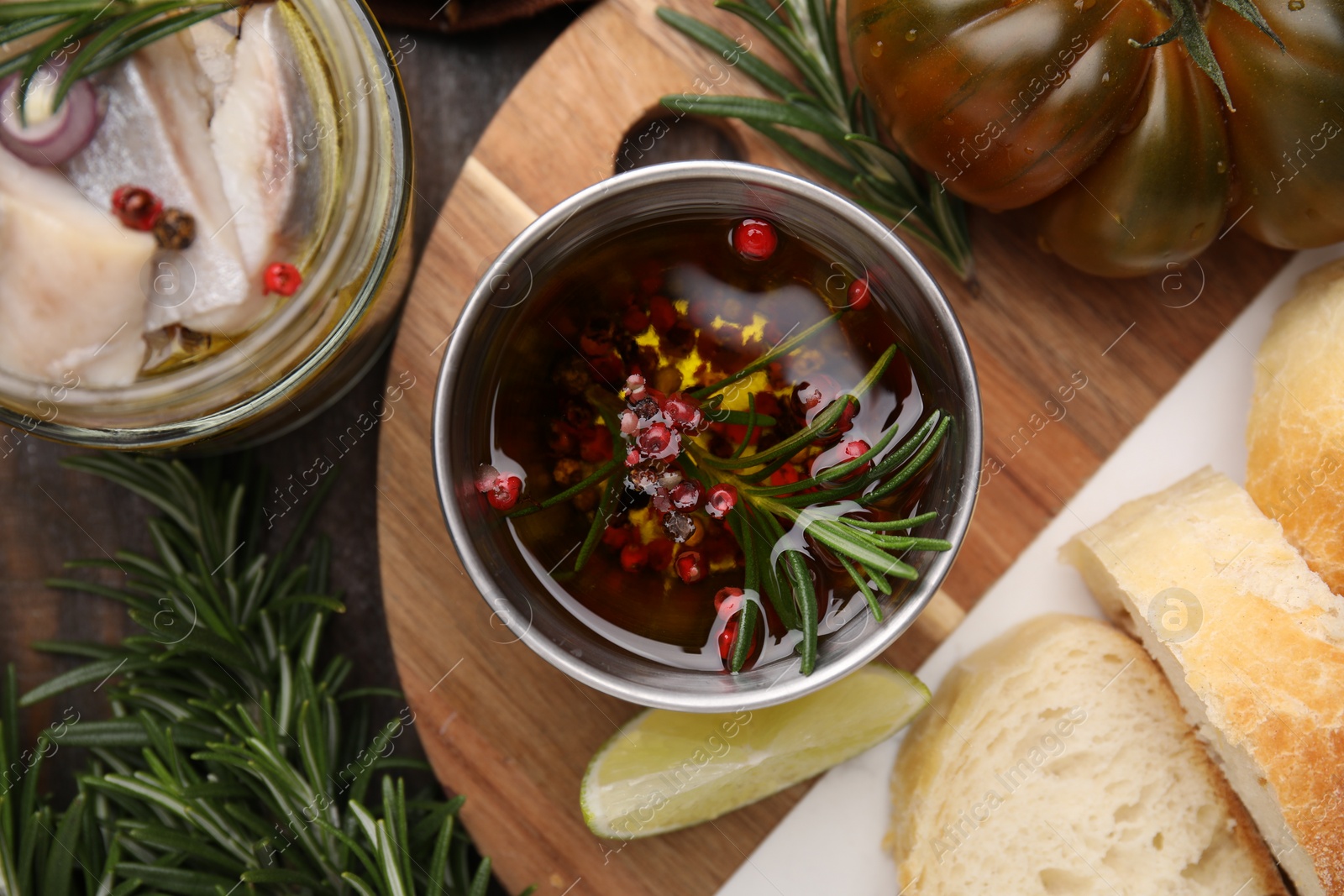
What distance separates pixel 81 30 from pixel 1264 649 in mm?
1162

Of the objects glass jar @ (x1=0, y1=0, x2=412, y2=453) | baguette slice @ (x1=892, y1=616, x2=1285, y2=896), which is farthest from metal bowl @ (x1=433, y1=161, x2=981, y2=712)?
baguette slice @ (x1=892, y1=616, x2=1285, y2=896)

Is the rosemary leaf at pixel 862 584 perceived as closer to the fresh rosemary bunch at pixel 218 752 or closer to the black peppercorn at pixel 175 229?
the fresh rosemary bunch at pixel 218 752

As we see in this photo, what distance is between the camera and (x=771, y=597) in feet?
2.56

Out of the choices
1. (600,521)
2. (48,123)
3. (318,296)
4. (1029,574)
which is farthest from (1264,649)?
(48,123)

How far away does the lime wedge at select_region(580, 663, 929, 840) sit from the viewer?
92cm

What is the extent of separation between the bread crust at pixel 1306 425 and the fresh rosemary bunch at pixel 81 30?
104 centimetres

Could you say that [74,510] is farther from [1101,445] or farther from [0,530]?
[1101,445]

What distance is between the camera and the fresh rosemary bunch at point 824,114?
0.90 metres

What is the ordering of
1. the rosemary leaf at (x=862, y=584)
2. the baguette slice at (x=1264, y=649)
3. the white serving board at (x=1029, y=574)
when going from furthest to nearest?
the white serving board at (x=1029, y=574) → the baguette slice at (x=1264, y=649) → the rosemary leaf at (x=862, y=584)

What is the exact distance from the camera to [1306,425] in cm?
91

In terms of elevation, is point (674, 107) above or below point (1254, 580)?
Result: above

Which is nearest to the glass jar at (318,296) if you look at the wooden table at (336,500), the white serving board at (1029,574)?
the wooden table at (336,500)

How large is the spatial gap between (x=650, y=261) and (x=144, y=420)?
456 mm

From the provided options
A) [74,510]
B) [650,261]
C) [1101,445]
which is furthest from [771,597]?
[74,510]
